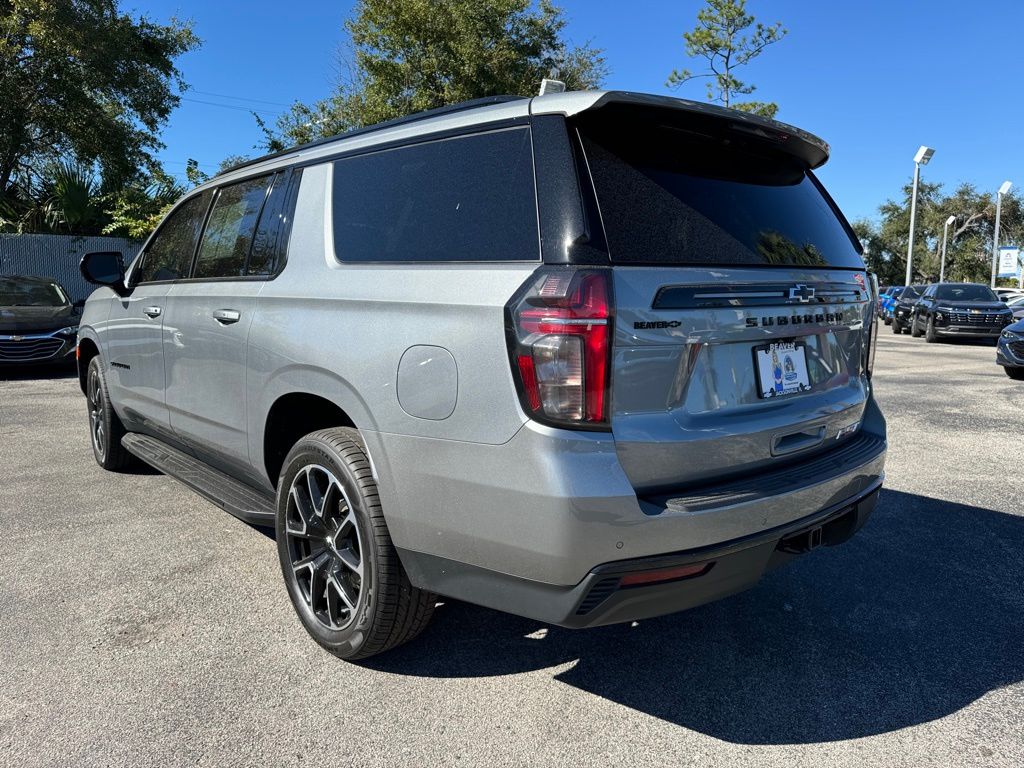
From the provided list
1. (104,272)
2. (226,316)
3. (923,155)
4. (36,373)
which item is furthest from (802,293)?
(923,155)

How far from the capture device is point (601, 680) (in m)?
2.71

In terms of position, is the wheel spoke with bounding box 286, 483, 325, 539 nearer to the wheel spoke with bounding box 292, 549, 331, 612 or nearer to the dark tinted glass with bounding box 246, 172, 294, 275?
the wheel spoke with bounding box 292, 549, 331, 612

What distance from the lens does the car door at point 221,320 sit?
3.34 metres

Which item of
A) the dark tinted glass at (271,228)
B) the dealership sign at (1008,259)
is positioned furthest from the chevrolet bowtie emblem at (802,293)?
the dealership sign at (1008,259)

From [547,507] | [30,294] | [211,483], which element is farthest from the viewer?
[30,294]

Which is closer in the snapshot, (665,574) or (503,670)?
(665,574)

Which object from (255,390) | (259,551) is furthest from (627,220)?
(259,551)

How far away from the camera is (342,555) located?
2.76 metres

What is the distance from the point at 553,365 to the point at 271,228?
1.82 meters

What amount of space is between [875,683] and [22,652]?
10.1 ft

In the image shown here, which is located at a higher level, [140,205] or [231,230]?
[140,205]

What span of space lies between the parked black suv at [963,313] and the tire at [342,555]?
20.4 metres

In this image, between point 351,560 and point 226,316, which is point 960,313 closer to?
point 226,316

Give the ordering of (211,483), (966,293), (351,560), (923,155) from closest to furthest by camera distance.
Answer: (351,560) < (211,483) < (966,293) < (923,155)
